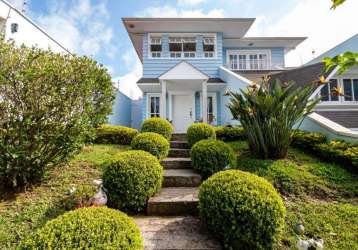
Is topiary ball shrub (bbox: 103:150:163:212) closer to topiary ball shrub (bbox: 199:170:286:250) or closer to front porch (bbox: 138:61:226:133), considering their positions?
topiary ball shrub (bbox: 199:170:286:250)

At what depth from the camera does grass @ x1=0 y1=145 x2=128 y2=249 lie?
275 cm

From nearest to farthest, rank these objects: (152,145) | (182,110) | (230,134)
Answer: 1. (152,145)
2. (230,134)
3. (182,110)

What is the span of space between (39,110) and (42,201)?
1456mm

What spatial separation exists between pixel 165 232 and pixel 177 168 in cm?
217

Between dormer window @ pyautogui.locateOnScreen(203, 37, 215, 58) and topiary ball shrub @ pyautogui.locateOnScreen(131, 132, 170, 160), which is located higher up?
dormer window @ pyautogui.locateOnScreen(203, 37, 215, 58)

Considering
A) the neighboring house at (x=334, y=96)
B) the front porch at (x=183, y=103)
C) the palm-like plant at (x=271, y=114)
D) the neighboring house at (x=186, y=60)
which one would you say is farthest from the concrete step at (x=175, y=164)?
the front porch at (x=183, y=103)

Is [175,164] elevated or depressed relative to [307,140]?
depressed

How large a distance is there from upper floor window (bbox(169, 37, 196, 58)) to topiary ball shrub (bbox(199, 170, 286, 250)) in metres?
9.98

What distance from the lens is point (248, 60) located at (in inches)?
511

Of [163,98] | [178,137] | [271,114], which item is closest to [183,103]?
[163,98]

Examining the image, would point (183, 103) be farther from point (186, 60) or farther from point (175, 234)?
point (175, 234)

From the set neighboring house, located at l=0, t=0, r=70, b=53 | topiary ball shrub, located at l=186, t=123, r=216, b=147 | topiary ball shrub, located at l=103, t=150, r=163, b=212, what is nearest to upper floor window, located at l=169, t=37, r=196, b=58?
neighboring house, located at l=0, t=0, r=70, b=53

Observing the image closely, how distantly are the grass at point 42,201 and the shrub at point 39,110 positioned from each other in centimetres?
29

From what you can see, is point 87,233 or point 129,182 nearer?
point 87,233
